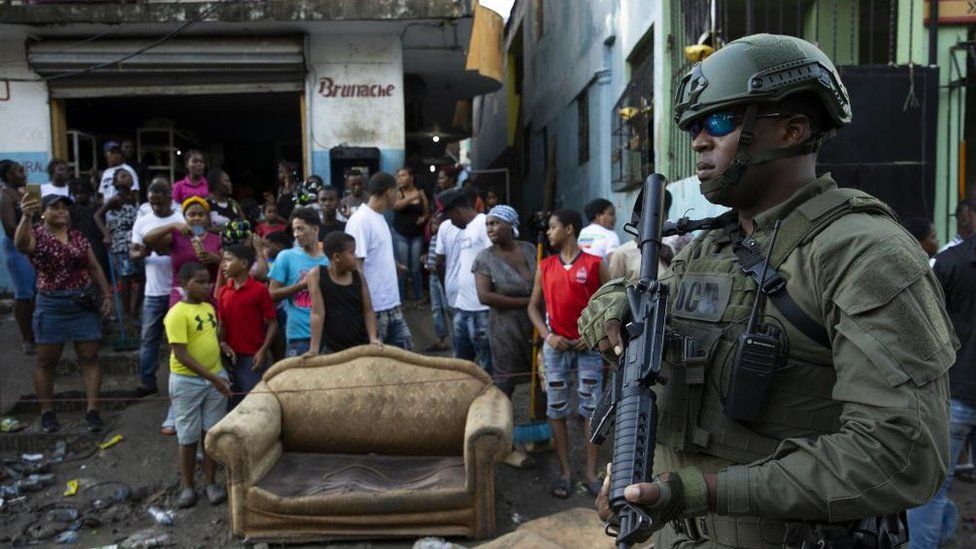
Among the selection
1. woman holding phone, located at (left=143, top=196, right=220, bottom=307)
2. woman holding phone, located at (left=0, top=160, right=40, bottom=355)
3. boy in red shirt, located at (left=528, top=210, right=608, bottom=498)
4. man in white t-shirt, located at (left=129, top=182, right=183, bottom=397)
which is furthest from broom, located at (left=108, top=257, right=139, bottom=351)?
boy in red shirt, located at (left=528, top=210, right=608, bottom=498)

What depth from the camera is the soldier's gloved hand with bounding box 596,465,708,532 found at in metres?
1.36


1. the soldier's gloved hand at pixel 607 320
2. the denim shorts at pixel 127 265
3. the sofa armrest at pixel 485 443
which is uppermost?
the soldier's gloved hand at pixel 607 320

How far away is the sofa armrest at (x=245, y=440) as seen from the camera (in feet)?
14.5

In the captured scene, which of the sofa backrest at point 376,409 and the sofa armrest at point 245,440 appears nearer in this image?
the sofa armrest at point 245,440

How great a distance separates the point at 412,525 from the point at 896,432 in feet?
11.8

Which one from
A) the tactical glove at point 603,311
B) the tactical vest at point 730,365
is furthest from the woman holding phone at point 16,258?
the tactical vest at point 730,365

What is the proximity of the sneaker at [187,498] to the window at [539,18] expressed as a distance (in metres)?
12.7

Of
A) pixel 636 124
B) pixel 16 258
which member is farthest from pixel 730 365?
pixel 636 124

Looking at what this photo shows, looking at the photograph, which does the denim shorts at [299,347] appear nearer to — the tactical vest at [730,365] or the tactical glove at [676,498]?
the tactical vest at [730,365]

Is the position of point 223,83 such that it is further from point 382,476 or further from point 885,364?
point 885,364

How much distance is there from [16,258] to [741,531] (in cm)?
710

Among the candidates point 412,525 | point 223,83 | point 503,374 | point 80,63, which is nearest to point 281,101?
point 223,83

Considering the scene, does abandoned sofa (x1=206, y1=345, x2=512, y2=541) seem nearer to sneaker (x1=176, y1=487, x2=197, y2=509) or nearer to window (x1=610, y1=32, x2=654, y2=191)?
sneaker (x1=176, y1=487, x2=197, y2=509)

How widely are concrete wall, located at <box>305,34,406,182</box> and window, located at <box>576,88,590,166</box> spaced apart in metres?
3.20
